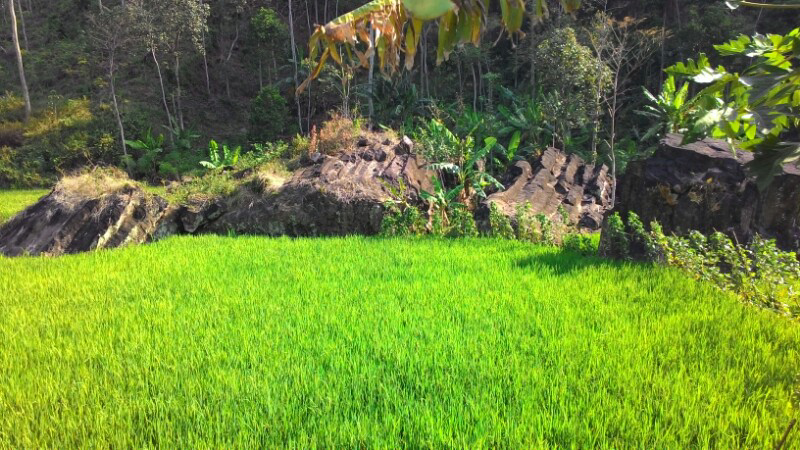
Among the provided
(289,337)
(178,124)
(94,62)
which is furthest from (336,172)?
(94,62)

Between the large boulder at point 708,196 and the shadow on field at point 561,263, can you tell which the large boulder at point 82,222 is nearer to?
the shadow on field at point 561,263

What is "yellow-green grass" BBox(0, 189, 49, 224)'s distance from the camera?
12038 millimetres

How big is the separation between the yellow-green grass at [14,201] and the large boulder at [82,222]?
206 centimetres

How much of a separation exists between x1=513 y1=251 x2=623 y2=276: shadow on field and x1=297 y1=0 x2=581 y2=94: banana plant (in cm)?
531

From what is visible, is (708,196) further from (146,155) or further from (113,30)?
(113,30)

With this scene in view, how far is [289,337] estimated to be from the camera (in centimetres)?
412

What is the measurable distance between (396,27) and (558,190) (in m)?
14.8

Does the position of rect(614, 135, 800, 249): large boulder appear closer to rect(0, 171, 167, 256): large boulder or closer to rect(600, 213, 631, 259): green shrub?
rect(600, 213, 631, 259): green shrub

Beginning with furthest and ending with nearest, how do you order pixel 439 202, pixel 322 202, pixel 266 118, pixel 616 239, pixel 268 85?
1. pixel 268 85
2. pixel 266 118
3. pixel 322 202
4. pixel 439 202
5. pixel 616 239

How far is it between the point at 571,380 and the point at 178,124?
27.5 meters

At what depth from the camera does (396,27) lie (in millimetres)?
968

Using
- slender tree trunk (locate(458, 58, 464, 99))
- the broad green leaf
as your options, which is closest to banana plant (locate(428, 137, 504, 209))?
the broad green leaf

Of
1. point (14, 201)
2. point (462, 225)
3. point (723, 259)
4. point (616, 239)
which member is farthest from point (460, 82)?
point (723, 259)

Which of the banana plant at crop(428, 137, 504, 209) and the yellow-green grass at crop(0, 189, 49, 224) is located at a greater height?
the banana plant at crop(428, 137, 504, 209)
